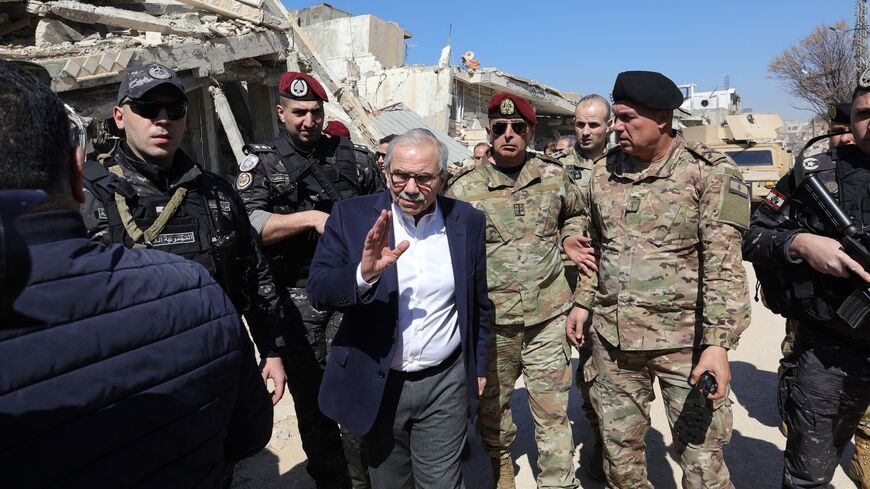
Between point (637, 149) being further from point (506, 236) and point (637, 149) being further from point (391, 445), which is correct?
point (391, 445)

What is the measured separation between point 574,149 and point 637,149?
284 centimetres

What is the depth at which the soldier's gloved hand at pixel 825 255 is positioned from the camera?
2.19 m

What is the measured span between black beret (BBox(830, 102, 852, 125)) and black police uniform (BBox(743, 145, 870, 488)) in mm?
1931

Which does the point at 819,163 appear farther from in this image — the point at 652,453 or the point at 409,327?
the point at 652,453

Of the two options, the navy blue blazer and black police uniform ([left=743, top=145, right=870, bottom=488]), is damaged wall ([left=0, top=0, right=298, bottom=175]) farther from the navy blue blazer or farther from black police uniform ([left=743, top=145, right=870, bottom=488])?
black police uniform ([left=743, top=145, right=870, bottom=488])

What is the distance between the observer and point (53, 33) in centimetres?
774

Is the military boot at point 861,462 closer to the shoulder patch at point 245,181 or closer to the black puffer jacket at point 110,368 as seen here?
the black puffer jacket at point 110,368

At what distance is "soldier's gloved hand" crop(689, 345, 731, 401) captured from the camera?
229cm

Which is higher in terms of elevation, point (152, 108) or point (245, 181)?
point (152, 108)

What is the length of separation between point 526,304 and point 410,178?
1326 millimetres

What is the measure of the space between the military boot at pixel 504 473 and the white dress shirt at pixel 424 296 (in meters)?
1.29

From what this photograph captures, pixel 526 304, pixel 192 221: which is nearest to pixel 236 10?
pixel 192 221

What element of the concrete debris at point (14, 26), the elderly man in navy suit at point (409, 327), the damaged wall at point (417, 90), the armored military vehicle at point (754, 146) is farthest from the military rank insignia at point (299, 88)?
the damaged wall at point (417, 90)

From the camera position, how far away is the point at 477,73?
18.0m
